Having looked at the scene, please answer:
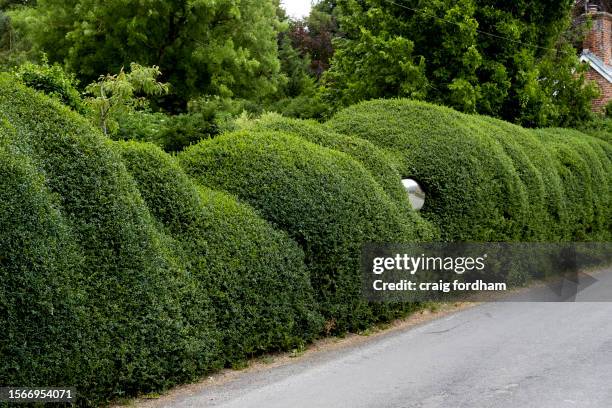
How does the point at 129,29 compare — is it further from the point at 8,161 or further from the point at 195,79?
the point at 8,161

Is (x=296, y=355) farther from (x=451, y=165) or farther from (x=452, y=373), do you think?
(x=451, y=165)

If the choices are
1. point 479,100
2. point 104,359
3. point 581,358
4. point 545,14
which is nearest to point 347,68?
point 479,100

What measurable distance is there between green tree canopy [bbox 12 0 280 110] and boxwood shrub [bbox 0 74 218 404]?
68.9ft

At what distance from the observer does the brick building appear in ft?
87.7

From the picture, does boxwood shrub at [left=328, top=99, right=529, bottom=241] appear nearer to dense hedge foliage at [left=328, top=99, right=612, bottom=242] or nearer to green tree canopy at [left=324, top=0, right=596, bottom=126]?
dense hedge foliage at [left=328, top=99, right=612, bottom=242]

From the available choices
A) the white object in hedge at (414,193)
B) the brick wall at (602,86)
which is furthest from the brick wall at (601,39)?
the white object in hedge at (414,193)

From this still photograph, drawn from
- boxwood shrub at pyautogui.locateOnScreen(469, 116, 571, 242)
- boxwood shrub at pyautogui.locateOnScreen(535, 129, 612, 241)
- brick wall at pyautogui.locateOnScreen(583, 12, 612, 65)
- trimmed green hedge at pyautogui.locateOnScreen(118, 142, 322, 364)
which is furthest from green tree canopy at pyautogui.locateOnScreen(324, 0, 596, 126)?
trimmed green hedge at pyautogui.locateOnScreen(118, 142, 322, 364)

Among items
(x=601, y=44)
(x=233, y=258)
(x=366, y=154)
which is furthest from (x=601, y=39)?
(x=233, y=258)

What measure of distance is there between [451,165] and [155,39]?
1911 cm

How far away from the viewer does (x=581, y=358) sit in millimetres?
7574

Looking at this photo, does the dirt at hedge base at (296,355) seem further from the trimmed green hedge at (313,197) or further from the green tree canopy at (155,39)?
the green tree canopy at (155,39)

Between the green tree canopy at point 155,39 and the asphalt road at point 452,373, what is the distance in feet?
64.6

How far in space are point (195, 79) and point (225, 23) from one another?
10.5ft

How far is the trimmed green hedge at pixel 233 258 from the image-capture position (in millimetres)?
6789
